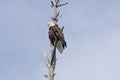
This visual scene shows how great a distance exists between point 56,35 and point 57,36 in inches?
2.3

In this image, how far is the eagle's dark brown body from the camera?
A: 12.2 metres

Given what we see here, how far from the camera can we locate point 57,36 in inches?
487

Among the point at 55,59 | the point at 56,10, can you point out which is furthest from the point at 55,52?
the point at 56,10

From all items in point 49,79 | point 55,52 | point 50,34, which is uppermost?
point 50,34

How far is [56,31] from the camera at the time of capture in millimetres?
12406

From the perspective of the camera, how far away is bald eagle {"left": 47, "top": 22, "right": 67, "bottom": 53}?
12.1 meters

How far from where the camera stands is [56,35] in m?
12.4

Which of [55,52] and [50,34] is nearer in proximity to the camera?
[55,52]

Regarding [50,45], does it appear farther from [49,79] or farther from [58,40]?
[49,79]

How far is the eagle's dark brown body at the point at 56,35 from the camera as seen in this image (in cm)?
1215

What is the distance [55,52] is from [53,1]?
131 centimetres

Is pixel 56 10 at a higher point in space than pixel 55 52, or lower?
higher

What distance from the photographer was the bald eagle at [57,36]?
39.6 feet

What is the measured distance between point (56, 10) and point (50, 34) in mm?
692
